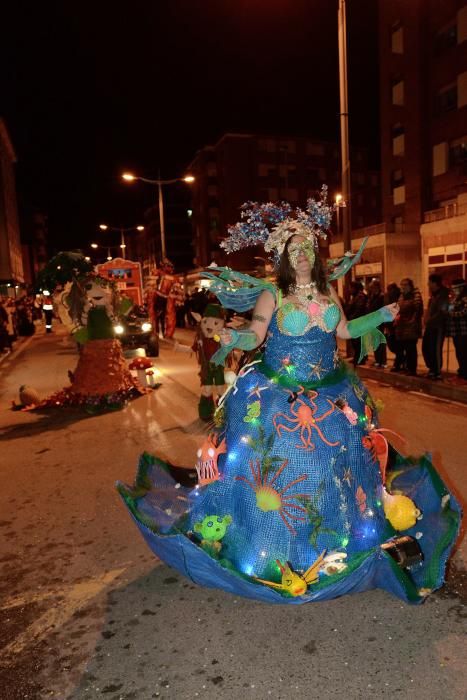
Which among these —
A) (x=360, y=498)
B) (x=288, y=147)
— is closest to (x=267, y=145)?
(x=288, y=147)

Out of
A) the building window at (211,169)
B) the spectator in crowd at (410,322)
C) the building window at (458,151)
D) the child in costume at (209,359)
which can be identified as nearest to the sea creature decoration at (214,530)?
the child in costume at (209,359)

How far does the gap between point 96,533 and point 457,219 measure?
67.0ft

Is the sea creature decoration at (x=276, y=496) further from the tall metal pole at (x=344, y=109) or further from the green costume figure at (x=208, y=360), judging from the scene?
the tall metal pole at (x=344, y=109)

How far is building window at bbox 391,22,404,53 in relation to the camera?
27734 mm

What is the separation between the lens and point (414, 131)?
2792 cm

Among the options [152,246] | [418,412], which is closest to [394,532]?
[418,412]

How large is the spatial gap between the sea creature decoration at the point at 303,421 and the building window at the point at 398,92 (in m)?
29.7

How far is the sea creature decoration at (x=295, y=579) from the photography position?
288 cm

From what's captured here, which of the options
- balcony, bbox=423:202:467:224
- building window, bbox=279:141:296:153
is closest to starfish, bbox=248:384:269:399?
balcony, bbox=423:202:467:224

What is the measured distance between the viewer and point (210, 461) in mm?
3482

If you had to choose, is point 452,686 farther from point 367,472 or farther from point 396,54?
point 396,54

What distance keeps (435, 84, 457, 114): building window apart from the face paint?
86.5 feet

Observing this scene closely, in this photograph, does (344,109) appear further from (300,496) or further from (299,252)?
(300,496)

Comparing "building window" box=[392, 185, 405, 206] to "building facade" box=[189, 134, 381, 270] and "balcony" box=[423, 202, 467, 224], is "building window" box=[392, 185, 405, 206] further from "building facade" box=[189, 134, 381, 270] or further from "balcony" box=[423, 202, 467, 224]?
"building facade" box=[189, 134, 381, 270]
